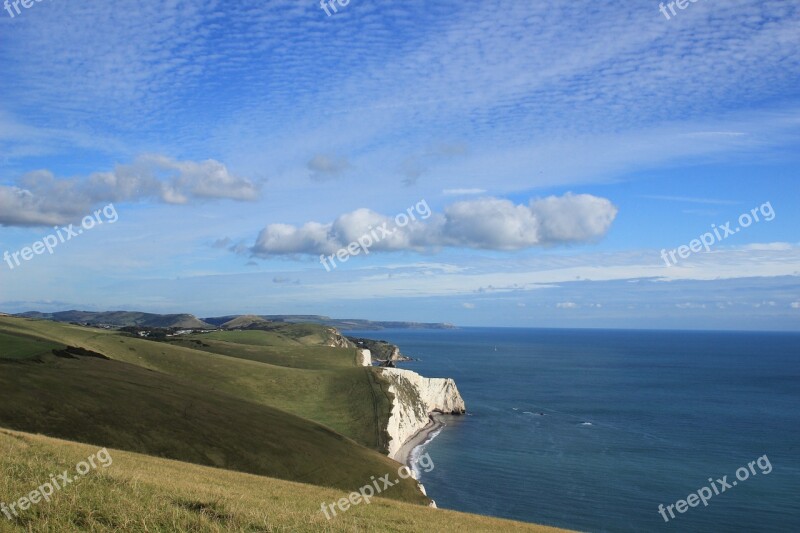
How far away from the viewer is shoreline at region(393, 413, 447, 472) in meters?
95.2

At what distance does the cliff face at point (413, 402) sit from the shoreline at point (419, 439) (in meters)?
0.70

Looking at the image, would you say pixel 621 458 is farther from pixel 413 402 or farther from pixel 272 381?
pixel 272 381

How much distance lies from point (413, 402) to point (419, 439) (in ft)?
55.7

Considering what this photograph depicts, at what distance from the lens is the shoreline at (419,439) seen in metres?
95.2

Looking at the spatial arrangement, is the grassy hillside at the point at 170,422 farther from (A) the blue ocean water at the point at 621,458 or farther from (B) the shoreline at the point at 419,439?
(A) the blue ocean water at the point at 621,458

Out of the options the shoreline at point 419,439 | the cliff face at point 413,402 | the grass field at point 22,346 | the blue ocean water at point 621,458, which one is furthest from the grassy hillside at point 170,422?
the blue ocean water at point 621,458

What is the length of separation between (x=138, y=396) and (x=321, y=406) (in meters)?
47.0

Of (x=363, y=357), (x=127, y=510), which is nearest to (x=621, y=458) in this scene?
(x=127, y=510)

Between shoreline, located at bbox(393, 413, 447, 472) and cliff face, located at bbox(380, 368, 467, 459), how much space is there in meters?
0.70

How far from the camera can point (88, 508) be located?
1316 centimetres

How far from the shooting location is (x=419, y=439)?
112 metres

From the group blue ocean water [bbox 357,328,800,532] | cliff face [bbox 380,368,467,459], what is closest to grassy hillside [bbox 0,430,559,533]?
blue ocean water [bbox 357,328,800,532]

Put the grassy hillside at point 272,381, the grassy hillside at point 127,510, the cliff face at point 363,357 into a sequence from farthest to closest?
1. the cliff face at point 363,357
2. the grassy hillside at point 272,381
3. the grassy hillside at point 127,510

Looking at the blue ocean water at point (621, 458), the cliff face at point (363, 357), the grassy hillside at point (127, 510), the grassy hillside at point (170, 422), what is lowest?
the blue ocean water at point (621, 458)
